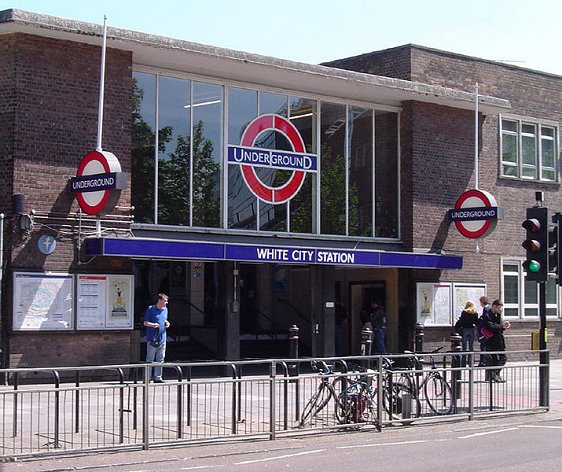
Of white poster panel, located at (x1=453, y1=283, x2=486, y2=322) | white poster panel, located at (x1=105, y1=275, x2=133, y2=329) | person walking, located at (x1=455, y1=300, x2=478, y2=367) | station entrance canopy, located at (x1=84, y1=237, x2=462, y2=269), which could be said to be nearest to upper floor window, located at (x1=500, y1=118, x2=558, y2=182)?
white poster panel, located at (x1=453, y1=283, x2=486, y2=322)

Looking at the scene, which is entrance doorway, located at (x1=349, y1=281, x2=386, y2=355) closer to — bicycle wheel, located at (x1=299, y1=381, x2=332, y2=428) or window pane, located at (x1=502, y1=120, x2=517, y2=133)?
window pane, located at (x1=502, y1=120, x2=517, y2=133)

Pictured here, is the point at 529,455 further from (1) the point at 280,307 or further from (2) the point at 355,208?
(1) the point at 280,307

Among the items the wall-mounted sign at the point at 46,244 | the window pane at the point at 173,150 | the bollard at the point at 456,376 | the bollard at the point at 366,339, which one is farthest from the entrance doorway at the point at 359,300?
the bollard at the point at 366,339

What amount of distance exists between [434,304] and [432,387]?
471 inches

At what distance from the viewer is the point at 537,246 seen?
55.9ft

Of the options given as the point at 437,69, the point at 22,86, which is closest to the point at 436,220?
the point at 437,69

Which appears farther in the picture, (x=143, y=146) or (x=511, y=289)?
(x=511, y=289)

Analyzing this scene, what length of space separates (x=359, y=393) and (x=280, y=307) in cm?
1613

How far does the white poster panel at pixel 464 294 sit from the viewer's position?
27.5 m

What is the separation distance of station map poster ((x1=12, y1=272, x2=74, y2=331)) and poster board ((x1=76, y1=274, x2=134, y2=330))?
226 millimetres

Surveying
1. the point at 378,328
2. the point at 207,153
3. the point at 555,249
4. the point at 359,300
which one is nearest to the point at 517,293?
the point at 359,300

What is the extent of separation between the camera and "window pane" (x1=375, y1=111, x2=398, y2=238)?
26875 millimetres

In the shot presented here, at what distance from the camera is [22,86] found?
2020 centimetres

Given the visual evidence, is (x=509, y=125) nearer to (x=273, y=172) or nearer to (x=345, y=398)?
(x=273, y=172)
